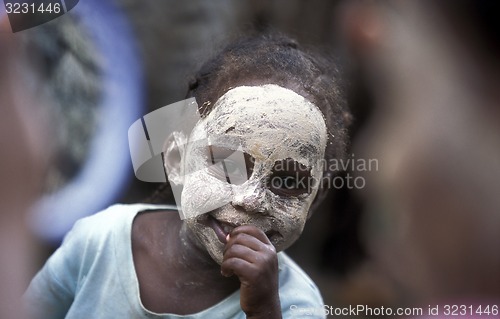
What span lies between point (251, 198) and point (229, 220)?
5cm

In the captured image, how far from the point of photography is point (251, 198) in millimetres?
957

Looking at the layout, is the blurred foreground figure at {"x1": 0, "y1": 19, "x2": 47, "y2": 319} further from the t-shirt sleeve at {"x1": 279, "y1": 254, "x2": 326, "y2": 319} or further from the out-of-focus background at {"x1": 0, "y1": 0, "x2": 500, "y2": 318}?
the t-shirt sleeve at {"x1": 279, "y1": 254, "x2": 326, "y2": 319}

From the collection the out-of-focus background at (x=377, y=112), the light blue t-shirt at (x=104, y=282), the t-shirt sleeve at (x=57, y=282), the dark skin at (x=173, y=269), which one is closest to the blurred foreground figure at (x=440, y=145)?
the out-of-focus background at (x=377, y=112)

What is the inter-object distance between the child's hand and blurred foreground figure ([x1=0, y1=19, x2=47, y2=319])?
424 mm

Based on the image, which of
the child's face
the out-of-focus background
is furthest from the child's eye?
the out-of-focus background

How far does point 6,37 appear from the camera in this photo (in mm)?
1160

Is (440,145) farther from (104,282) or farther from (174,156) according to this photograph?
(104,282)

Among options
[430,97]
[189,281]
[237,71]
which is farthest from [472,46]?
[189,281]

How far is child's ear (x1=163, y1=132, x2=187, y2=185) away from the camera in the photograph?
1.10m

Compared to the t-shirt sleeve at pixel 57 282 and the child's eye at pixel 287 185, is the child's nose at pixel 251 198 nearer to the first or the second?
the child's eye at pixel 287 185

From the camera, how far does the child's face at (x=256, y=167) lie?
3.20ft

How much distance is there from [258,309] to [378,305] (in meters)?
0.37

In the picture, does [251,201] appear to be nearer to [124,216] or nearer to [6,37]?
[124,216]

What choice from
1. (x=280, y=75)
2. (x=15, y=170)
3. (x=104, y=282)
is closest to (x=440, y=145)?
(x=280, y=75)
